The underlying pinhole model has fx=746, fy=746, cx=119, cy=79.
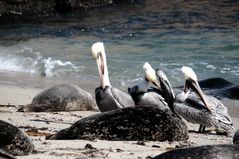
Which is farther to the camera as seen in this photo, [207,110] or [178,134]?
[207,110]

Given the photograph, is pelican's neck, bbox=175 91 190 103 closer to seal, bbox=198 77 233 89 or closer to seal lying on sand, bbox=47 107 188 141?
seal lying on sand, bbox=47 107 188 141

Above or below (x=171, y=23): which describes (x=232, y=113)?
above

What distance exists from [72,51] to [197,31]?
4108 mm

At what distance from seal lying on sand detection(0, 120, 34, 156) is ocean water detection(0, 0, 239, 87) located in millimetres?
6753

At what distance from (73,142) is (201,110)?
229cm

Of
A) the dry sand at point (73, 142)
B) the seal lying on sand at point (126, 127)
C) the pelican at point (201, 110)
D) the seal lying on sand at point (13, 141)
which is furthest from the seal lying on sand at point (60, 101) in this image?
the seal lying on sand at point (13, 141)

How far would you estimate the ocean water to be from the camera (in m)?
13.6

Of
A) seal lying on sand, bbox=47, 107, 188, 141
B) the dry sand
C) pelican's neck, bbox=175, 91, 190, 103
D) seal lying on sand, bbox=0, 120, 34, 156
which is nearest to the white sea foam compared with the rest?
the dry sand

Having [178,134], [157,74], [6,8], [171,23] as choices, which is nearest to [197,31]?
[171,23]

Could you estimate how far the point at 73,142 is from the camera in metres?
6.12

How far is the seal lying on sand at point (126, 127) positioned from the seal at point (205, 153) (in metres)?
1.79

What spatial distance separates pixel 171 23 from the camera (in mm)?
20891

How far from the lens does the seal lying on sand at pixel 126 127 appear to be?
251 inches

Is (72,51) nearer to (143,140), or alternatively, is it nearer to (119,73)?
(119,73)
